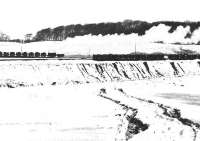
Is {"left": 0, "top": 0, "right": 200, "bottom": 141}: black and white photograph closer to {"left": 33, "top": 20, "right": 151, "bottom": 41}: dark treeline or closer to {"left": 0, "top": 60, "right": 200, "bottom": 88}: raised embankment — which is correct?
{"left": 0, "top": 60, "right": 200, "bottom": 88}: raised embankment

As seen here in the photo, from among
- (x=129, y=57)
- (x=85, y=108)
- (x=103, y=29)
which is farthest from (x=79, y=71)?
(x=103, y=29)

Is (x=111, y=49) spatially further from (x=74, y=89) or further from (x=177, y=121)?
(x=177, y=121)

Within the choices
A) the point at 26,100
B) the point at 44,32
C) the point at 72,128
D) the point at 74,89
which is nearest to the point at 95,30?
the point at 44,32

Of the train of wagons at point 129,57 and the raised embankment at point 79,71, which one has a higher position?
the train of wagons at point 129,57

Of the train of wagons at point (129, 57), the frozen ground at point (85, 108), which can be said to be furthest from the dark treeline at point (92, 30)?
the frozen ground at point (85, 108)

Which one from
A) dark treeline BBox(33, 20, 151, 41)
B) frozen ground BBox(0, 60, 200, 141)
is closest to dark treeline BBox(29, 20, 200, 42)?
dark treeline BBox(33, 20, 151, 41)

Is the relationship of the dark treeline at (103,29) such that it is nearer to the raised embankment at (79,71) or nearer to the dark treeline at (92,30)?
the dark treeline at (92,30)
